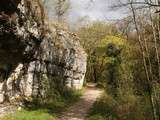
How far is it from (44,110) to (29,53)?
3084 millimetres

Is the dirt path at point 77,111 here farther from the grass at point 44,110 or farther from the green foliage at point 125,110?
the green foliage at point 125,110

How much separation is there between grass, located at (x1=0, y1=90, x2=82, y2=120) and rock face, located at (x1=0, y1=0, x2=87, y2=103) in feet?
2.46

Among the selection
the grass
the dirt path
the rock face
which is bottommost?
the dirt path

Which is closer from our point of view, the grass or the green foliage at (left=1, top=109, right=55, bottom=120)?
the green foliage at (left=1, top=109, right=55, bottom=120)

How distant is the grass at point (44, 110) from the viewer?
17047mm

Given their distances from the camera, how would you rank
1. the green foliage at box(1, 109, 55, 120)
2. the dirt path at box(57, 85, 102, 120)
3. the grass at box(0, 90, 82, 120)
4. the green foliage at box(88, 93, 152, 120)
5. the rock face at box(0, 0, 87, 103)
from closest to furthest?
the rock face at box(0, 0, 87, 103) → the green foliage at box(1, 109, 55, 120) → the grass at box(0, 90, 82, 120) → the green foliage at box(88, 93, 152, 120) → the dirt path at box(57, 85, 102, 120)

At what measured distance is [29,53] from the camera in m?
18.9

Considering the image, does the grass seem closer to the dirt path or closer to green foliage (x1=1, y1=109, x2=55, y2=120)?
green foliage (x1=1, y1=109, x2=55, y2=120)

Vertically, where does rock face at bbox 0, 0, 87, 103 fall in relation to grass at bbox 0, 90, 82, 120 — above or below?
above

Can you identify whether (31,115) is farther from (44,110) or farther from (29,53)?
(29,53)

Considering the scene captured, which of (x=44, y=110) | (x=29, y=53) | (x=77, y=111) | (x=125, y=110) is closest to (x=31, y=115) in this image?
(x=44, y=110)

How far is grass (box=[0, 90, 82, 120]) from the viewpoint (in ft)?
55.9

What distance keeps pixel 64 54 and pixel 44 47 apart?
4.63 meters

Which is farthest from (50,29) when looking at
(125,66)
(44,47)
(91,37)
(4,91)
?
(91,37)
